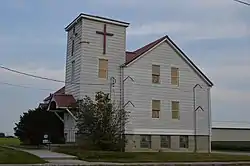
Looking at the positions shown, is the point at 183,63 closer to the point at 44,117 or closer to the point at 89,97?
the point at 89,97

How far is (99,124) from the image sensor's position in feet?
102

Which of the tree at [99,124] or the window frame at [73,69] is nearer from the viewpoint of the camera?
the tree at [99,124]

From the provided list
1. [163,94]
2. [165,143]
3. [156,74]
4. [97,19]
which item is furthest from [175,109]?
[97,19]

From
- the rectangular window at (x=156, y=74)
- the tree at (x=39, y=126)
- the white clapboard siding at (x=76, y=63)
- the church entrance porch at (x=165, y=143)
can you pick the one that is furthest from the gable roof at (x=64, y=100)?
the rectangular window at (x=156, y=74)

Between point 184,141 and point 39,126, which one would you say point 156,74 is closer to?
point 184,141

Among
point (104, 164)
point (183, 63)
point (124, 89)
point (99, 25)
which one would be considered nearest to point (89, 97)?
point (124, 89)

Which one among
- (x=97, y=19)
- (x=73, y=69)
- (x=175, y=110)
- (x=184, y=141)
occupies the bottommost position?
(x=184, y=141)

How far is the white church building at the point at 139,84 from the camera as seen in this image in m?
34.9

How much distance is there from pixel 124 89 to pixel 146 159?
1063 cm

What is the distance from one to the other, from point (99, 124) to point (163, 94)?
8.16m

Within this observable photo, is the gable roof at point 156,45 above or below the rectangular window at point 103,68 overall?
above

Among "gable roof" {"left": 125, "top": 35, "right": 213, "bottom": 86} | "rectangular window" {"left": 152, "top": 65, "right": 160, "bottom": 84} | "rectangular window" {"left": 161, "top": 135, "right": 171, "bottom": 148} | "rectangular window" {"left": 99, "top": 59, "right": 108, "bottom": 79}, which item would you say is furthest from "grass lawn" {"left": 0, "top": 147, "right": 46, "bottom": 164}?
"rectangular window" {"left": 152, "top": 65, "right": 160, "bottom": 84}

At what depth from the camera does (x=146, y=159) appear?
2600 centimetres

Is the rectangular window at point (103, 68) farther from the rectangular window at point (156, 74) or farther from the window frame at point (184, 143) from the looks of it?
the window frame at point (184, 143)
